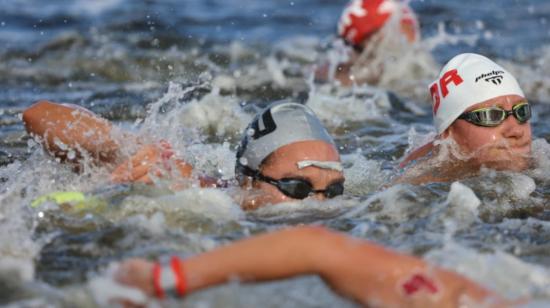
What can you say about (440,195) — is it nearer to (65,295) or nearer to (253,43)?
(65,295)

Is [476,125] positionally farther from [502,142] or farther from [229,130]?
[229,130]

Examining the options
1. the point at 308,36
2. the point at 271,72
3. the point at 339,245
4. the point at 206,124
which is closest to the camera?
the point at 339,245

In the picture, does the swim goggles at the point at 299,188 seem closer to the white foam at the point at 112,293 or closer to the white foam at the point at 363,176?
the white foam at the point at 363,176

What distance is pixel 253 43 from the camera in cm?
1348

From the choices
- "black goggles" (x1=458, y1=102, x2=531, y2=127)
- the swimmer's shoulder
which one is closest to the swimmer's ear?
the swimmer's shoulder

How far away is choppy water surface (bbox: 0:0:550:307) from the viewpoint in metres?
4.67

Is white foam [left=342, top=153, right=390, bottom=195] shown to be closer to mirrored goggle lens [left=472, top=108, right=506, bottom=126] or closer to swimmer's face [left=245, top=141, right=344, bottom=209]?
mirrored goggle lens [left=472, top=108, right=506, bottom=126]

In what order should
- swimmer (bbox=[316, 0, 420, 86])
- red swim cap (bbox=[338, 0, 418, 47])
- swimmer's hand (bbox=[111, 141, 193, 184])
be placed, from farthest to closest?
red swim cap (bbox=[338, 0, 418, 47])
swimmer (bbox=[316, 0, 420, 86])
swimmer's hand (bbox=[111, 141, 193, 184])

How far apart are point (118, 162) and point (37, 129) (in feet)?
1.72

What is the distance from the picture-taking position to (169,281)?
3598 mm

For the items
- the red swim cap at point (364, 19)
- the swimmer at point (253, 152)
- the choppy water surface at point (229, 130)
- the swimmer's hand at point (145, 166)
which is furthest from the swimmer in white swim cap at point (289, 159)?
the red swim cap at point (364, 19)

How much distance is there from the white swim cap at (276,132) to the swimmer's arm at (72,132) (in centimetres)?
77

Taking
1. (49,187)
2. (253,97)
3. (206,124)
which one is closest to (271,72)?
(253,97)

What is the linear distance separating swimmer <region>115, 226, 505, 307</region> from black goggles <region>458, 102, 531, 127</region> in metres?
2.76
